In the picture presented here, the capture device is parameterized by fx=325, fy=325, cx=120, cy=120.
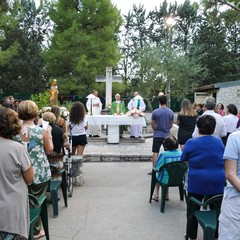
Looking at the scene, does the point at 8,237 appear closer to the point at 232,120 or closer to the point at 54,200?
the point at 54,200

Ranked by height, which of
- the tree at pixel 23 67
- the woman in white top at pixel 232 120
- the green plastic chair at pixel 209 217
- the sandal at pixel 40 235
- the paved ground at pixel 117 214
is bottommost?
the paved ground at pixel 117 214

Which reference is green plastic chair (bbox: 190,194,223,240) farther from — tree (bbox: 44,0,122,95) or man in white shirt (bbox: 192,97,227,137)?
tree (bbox: 44,0,122,95)

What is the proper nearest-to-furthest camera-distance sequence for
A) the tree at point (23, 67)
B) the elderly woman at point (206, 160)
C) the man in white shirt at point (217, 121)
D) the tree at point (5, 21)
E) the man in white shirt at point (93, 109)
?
the elderly woman at point (206, 160), the man in white shirt at point (217, 121), the man in white shirt at point (93, 109), the tree at point (5, 21), the tree at point (23, 67)

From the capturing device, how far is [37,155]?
12.5 feet

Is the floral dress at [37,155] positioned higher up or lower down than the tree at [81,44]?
lower down

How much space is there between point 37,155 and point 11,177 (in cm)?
127

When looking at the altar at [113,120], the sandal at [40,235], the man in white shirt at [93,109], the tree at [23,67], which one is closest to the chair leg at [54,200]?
the sandal at [40,235]

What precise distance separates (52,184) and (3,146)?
239 centimetres

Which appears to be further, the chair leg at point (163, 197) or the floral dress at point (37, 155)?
the chair leg at point (163, 197)

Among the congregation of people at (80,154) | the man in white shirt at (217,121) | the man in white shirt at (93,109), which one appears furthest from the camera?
the man in white shirt at (93,109)

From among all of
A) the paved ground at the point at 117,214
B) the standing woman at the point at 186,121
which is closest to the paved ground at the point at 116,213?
the paved ground at the point at 117,214

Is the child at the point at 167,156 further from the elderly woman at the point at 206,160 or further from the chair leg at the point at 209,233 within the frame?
the chair leg at the point at 209,233

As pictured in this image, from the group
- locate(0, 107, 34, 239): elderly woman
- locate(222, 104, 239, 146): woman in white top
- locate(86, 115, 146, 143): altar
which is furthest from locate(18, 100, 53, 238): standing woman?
locate(86, 115, 146, 143): altar

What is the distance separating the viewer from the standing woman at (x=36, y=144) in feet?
12.0
